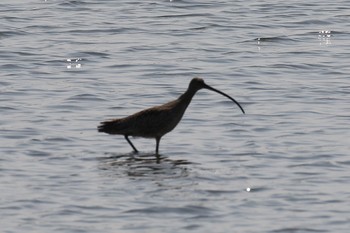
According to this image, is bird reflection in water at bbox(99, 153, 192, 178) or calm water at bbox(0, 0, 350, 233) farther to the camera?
bird reflection in water at bbox(99, 153, 192, 178)

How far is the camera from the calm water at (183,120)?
15.2m

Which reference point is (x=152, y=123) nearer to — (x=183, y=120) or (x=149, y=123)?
(x=149, y=123)

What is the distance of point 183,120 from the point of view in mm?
20844

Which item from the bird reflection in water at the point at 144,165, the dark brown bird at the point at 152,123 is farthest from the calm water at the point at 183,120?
the dark brown bird at the point at 152,123

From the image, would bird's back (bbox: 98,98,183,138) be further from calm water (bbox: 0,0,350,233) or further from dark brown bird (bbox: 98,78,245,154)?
calm water (bbox: 0,0,350,233)

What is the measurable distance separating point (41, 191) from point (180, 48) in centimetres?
1248

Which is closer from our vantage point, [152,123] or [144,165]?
[144,165]

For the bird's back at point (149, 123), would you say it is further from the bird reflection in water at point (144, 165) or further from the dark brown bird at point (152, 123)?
the bird reflection in water at point (144, 165)

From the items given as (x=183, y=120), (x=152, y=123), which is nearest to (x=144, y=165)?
(x=152, y=123)

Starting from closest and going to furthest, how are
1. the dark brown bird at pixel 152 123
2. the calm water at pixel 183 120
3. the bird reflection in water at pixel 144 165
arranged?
the calm water at pixel 183 120 → the bird reflection in water at pixel 144 165 → the dark brown bird at pixel 152 123

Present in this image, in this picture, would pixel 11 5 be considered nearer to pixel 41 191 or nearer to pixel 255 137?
pixel 255 137

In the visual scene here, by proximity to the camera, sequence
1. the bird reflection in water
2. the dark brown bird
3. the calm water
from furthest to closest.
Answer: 1. the dark brown bird
2. the bird reflection in water
3. the calm water

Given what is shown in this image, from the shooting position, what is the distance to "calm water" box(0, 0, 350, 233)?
1518 cm

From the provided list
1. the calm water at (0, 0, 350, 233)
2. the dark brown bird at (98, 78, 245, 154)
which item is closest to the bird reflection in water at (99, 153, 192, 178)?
the calm water at (0, 0, 350, 233)
